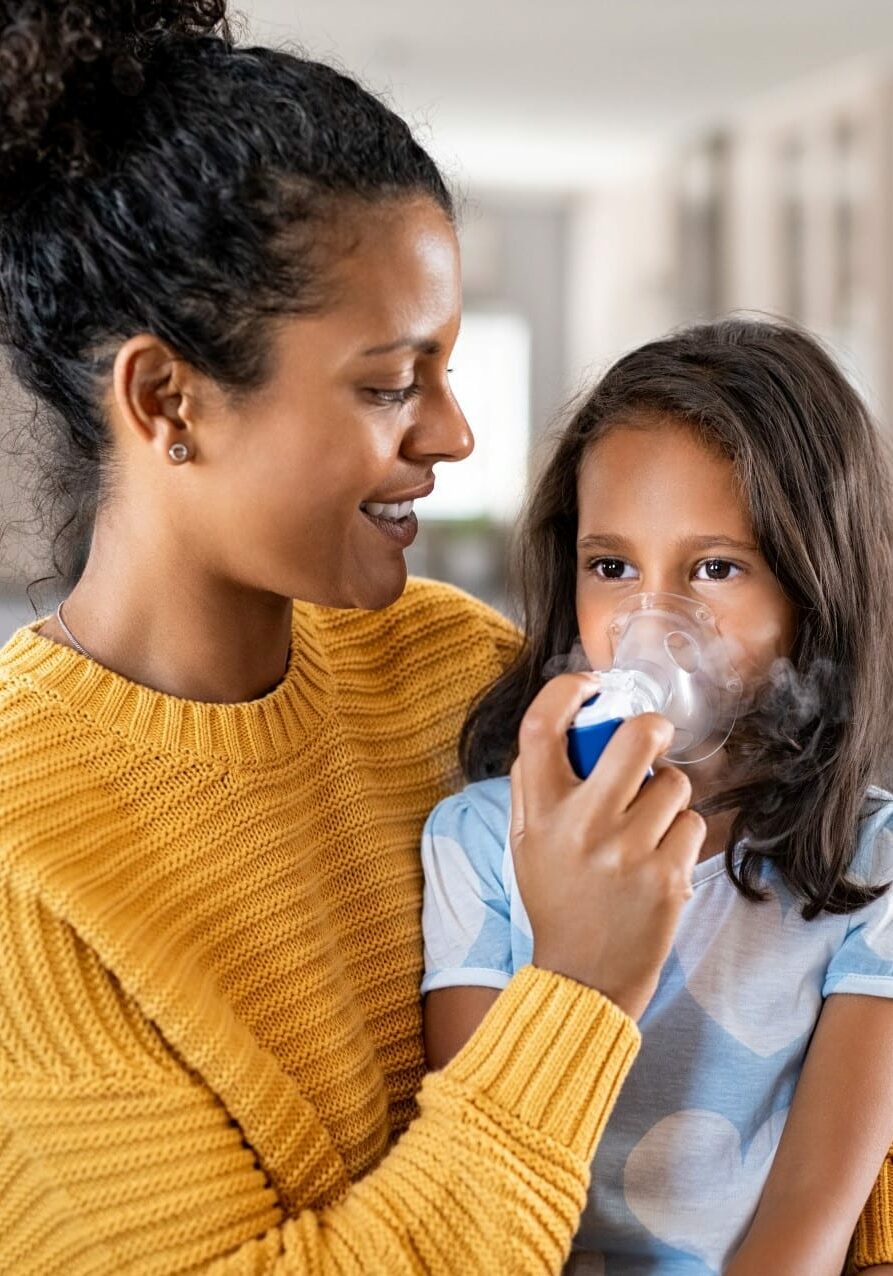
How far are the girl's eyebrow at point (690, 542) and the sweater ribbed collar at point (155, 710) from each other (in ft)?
0.95

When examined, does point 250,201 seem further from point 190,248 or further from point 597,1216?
point 597,1216

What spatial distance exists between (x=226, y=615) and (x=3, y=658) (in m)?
0.18

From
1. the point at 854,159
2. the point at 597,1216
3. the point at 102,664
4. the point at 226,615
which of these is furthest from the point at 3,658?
the point at 854,159

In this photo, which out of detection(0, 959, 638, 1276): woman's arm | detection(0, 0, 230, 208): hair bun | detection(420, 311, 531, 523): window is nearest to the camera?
detection(0, 959, 638, 1276): woman's arm

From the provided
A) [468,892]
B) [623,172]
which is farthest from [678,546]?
[623,172]

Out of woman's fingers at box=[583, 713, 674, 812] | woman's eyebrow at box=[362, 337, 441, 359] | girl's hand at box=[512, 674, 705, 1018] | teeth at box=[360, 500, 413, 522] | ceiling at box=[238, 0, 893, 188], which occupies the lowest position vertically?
girl's hand at box=[512, 674, 705, 1018]

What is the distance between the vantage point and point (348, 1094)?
3.81ft

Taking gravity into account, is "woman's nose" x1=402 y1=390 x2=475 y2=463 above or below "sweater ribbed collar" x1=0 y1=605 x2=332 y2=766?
above

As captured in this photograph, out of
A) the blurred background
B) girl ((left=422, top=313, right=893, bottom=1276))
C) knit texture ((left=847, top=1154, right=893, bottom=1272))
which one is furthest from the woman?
the blurred background

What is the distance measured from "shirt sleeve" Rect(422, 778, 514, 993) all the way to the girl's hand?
0.22m

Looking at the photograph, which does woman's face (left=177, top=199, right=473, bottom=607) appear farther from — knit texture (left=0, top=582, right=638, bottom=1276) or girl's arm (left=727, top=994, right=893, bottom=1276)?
girl's arm (left=727, top=994, right=893, bottom=1276)

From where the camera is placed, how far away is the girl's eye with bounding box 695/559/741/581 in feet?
4.16

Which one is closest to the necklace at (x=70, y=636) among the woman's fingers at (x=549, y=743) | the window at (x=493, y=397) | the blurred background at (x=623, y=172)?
the woman's fingers at (x=549, y=743)

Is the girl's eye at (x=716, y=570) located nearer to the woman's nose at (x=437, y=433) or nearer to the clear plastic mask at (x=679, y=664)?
the clear plastic mask at (x=679, y=664)
